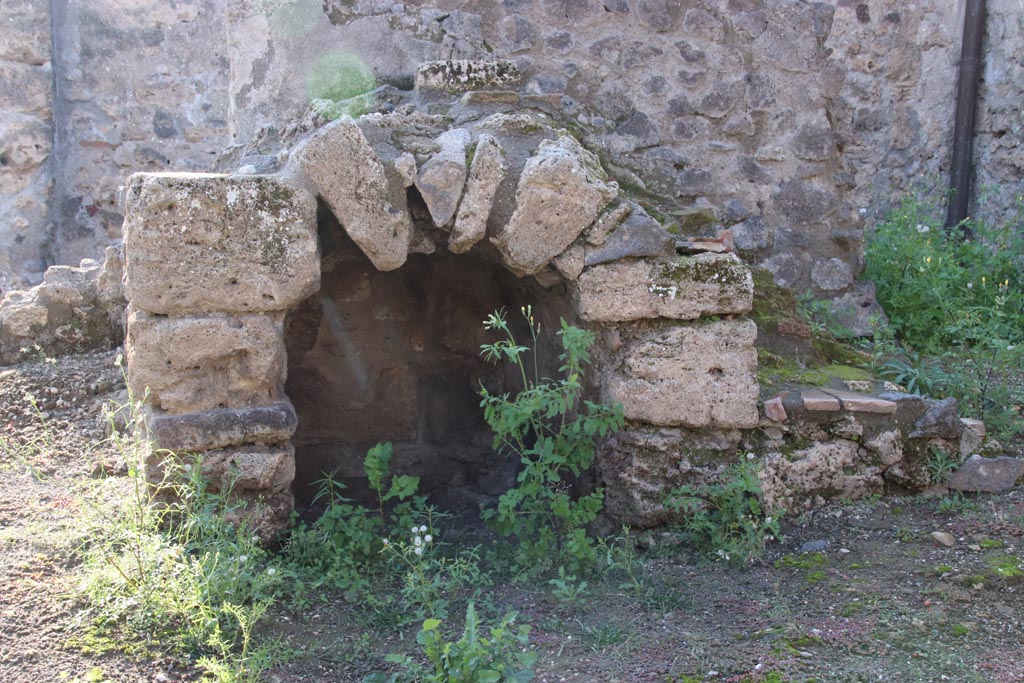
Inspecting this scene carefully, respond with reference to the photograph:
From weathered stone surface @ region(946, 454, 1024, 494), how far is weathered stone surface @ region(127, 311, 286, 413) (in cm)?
270

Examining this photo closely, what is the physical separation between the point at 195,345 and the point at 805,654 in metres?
2.22

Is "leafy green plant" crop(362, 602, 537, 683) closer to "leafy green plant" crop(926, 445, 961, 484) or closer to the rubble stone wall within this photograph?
"leafy green plant" crop(926, 445, 961, 484)

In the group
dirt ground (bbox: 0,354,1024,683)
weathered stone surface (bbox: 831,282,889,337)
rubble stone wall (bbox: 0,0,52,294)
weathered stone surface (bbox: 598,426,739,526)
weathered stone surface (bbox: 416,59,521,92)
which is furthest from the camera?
rubble stone wall (bbox: 0,0,52,294)

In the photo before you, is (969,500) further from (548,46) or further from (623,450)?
(548,46)

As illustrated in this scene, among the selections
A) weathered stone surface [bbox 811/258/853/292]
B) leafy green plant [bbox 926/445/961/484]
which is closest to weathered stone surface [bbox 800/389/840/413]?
leafy green plant [bbox 926/445/961/484]

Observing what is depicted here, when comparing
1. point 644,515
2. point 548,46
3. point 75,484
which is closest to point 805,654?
point 644,515

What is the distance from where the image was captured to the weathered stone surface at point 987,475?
3.63 meters

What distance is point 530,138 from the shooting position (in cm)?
371

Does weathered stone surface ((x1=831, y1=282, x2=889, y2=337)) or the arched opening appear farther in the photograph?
weathered stone surface ((x1=831, y1=282, x2=889, y2=337))

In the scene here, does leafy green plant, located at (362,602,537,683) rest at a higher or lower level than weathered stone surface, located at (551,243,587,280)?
lower

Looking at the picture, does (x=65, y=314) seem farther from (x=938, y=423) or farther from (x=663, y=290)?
(x=938, y=423)

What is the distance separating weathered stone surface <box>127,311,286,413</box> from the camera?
318cm

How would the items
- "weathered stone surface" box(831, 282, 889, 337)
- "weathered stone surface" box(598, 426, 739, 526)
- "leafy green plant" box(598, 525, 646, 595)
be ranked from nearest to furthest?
"leafy green plant" box(598, 525, 646, 595) → "weathered stone surface" box(598, 426, 739, 526) → "weathered stone surface" box(831, 282, 889, 337)

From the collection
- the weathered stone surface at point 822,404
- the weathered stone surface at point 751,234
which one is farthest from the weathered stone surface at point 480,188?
the weathered stone surface at point 751,234
